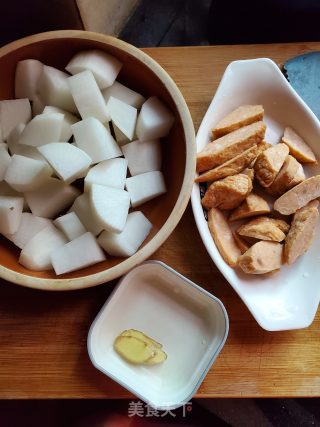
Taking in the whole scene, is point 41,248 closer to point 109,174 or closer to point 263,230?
point 109,174

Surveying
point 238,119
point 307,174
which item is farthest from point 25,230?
point 307,174

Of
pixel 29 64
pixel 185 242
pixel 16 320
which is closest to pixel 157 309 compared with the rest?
pixel 185 242

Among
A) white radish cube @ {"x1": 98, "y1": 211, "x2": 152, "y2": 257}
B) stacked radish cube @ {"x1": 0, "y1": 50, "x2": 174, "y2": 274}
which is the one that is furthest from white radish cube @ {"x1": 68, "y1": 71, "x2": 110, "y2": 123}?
white radish cube @ {"x1": 98, "y1": 211, "x2": 152, "y2": 257}

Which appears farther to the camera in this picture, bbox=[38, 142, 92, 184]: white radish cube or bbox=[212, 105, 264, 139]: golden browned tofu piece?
bbox=[212, 105, 264, 139]: golden browned tofu piece

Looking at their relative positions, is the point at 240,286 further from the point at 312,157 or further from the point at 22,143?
the point at 22,143

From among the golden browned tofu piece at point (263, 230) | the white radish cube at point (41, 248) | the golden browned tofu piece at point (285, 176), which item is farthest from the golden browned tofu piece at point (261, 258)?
the white radish cube at point (41, 248)

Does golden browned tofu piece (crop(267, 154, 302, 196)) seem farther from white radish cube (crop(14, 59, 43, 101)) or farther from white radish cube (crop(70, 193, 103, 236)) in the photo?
white radish cube (crop(14, 59, 43, 101))
